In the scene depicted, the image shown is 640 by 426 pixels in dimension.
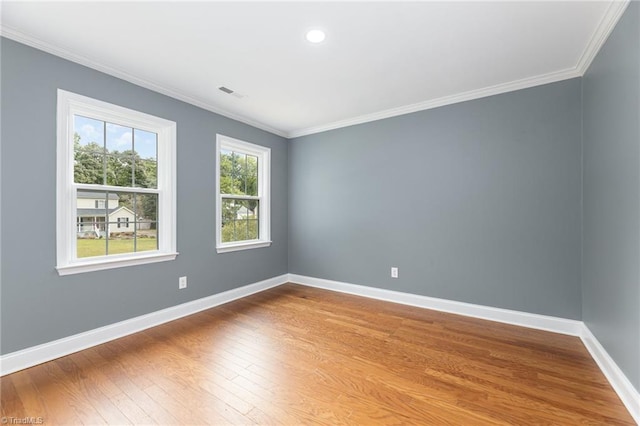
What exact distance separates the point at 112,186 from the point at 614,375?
4272 millimetres

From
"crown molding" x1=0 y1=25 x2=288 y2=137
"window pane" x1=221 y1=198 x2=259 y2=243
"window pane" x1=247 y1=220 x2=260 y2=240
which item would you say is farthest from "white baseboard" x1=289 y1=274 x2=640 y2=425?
"crown molding" x1=0 y1=25 x2=288 y2=137

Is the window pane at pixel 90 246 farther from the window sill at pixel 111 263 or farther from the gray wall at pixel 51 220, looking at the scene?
the gray wall at pixel 51 220

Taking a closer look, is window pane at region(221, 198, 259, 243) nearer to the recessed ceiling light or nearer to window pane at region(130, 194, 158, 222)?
window pane at region(130, 194, 158, 222)

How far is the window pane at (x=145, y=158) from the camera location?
9.36 feet

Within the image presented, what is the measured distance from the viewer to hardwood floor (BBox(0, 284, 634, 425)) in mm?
1604

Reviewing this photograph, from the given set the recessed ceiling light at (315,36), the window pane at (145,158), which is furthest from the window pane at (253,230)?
the recessed ceiling light at (315,36)

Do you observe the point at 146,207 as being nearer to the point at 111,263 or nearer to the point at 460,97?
the point at 111,263

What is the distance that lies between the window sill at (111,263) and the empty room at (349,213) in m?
0.02

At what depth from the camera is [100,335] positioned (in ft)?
8.01

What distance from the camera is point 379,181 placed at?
3.77 meters

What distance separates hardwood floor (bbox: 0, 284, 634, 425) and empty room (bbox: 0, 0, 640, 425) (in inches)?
0.7

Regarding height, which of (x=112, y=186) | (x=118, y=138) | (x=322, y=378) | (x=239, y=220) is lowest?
(x=322, y=378)

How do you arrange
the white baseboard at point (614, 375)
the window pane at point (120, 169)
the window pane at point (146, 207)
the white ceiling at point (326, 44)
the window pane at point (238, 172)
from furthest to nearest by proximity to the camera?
1. the window pane at point (238, 172)
2. the window pane at point (146, 207)
3. the window pane at point (120, 169)
4. the white ceiling at point (326, 44)
5. the white baseboard at point (614, 375)

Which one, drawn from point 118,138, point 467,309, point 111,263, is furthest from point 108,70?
point 467,309
